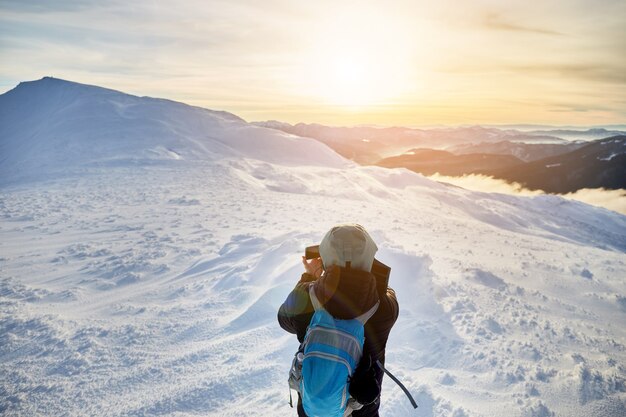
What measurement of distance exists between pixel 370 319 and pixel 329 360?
38 centimetres

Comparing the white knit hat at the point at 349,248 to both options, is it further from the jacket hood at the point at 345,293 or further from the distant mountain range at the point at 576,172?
the distant mountain range at the point at 576,172

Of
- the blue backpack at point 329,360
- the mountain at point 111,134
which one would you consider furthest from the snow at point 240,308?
the mountain at point 111,134

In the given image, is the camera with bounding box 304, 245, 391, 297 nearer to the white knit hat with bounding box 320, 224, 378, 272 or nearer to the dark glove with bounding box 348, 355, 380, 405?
the white knit hat with bounding box 320, 224, 378, 272

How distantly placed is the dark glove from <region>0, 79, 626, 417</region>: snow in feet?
8.54

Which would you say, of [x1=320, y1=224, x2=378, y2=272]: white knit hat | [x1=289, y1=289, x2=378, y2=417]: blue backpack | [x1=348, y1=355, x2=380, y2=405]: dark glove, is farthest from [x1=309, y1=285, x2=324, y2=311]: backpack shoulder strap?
[x1=348, y1=355, x2=380, y2=405]: dark glove

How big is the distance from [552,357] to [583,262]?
8.37 meters

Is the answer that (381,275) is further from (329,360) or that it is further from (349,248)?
(329,360)

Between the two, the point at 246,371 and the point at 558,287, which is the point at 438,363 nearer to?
the point at 246,371

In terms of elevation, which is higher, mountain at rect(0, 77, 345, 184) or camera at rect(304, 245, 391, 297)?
mountain at rect(0, 77, 345, 184)

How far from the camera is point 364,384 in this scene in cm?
189

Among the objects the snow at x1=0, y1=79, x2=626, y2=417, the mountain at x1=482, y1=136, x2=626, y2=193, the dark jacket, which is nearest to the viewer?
the dark jacket

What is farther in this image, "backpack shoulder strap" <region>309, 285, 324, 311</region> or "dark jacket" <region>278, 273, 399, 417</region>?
"dark jacket" <region>278, 273, 399, 417</region>

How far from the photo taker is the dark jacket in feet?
6.75

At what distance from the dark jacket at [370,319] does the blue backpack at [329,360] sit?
0.49 ft
